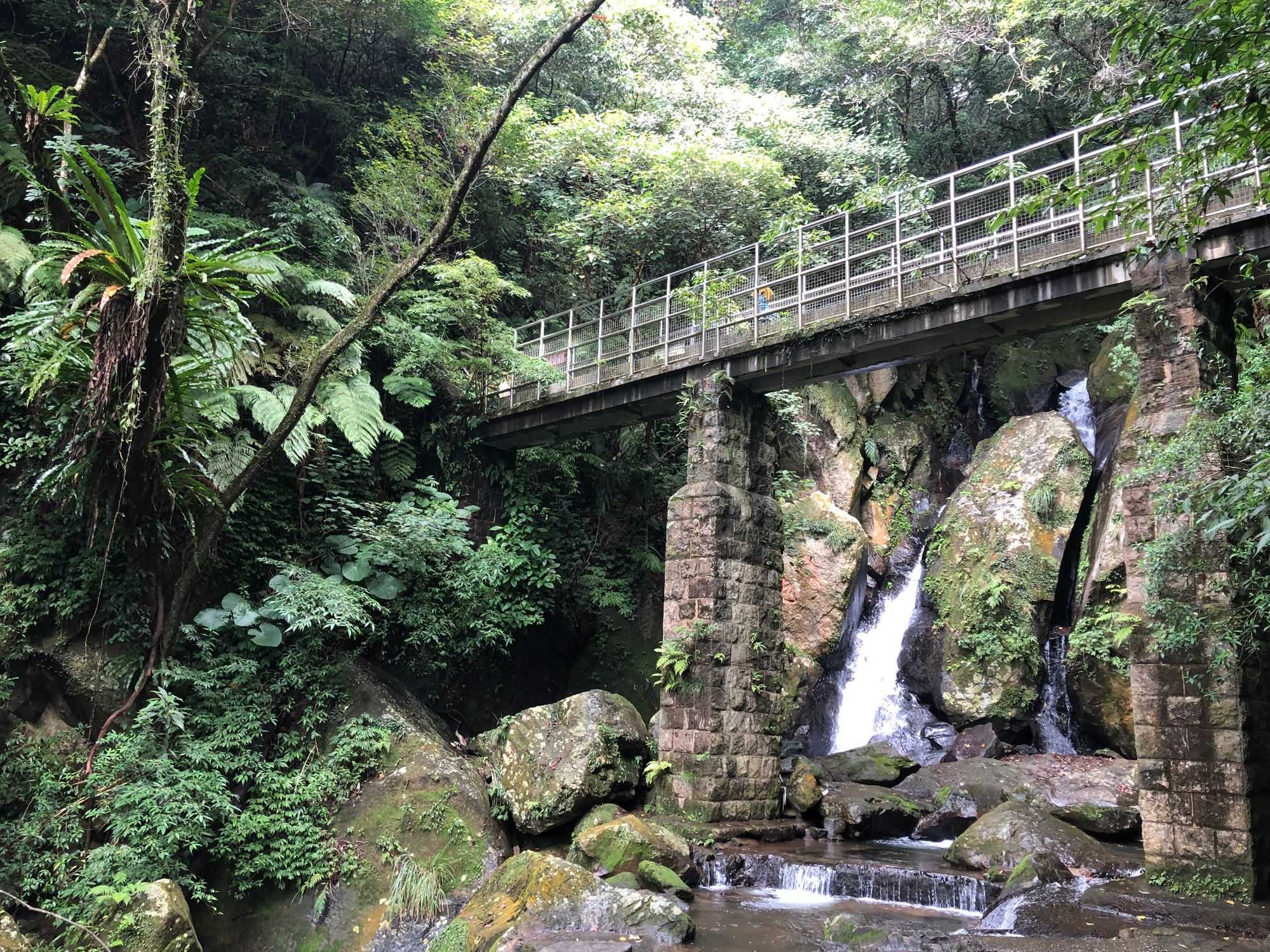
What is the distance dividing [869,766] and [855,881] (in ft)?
15.2

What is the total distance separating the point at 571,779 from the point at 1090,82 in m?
18.0

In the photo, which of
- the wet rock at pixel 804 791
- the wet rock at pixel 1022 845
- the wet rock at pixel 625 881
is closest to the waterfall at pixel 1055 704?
the wet rock at pixel 804 791

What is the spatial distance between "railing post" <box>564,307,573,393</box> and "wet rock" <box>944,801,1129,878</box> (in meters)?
8.68

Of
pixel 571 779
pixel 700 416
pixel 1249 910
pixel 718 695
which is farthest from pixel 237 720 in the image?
pixel 1249 910

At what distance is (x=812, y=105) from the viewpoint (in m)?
24.0

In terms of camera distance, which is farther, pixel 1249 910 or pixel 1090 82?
pixel 1090 82

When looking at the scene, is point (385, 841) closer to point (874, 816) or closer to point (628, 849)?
point (628, 849)

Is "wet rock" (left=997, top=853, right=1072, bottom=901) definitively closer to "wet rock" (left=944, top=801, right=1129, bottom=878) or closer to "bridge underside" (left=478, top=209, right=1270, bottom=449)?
"wet rock" (left=944, top=801, right=1129, bottom=878)

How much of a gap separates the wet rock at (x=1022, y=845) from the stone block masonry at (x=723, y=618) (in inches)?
107

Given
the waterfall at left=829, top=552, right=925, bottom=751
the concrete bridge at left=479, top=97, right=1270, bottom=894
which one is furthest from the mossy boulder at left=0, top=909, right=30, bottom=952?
the waterfall at left=829, top=552, right=925, bottom=751

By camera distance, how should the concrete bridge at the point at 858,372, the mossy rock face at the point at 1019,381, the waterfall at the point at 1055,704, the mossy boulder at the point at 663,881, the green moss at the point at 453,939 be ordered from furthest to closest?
the mossy rock face at the point at 1019,381, the waterfall at the point at 1055,704, the mossy boulder at the point at 663,881, the concrete bridge at the point at 858,372, the green moss at the point at 453,939

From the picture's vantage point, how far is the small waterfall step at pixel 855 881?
7902 mm

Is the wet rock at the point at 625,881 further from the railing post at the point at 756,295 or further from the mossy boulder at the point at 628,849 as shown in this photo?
the railing post at the point at 756,295

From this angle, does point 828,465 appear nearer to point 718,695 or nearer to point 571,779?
point 718,695
